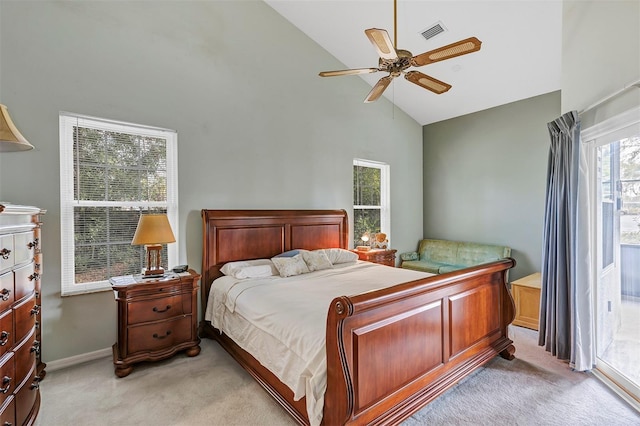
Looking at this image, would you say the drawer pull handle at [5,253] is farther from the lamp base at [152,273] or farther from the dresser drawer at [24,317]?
the lamp base at [152,273]

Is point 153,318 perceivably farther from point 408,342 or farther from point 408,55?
point 408,55

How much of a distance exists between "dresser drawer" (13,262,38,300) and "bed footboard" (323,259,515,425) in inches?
67.9

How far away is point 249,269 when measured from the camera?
10.7 feet

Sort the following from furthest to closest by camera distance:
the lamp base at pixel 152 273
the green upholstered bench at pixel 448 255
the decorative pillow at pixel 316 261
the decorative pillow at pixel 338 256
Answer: the green upholstered bench at pixel 448 255 < the decorative pillow at pixel 338 256 < the decorative pillow at pixel 316 261 < the lamp base at pixel 152 273

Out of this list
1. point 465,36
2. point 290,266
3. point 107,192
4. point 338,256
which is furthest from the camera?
point 338,256

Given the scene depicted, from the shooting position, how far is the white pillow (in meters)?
3.21

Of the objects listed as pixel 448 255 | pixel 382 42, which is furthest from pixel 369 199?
pixel 382 42

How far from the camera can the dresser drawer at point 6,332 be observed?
1.49 meters

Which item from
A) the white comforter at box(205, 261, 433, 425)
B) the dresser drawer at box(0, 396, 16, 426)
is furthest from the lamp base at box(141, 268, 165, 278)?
the dresser drawer at box(0, 396, 16, 426)

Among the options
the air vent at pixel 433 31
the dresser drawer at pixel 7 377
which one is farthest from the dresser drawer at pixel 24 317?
the air vent at pixel 433 31

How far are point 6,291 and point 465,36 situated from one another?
456 centimetres

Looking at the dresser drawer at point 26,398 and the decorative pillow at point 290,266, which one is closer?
the dresser drawer at point 26,398

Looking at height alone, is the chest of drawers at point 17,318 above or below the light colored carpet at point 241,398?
above

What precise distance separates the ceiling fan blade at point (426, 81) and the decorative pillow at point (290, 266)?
7.01 feet
